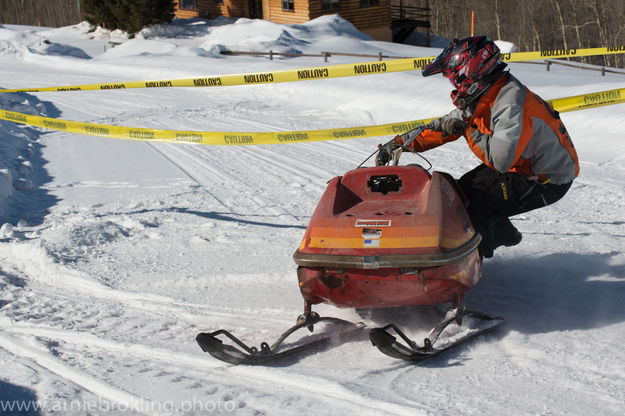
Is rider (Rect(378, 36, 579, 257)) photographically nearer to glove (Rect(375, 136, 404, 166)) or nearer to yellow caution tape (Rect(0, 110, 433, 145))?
glove (Rect(375, 136, 404, 166))

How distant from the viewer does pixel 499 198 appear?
3803 mm

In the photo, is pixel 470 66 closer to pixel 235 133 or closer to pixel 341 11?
pixel 235 133

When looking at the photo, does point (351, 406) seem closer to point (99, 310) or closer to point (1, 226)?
point (99, 310)

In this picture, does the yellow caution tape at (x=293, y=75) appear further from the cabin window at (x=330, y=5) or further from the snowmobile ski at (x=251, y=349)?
the cabin window at (x=330, y=5)

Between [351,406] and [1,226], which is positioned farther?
[1,226]

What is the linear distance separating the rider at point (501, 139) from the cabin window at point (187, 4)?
35.0 m

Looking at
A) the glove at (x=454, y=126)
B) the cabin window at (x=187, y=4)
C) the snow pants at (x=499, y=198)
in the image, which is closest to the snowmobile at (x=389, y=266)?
the snow pants at (x=499, y=198)

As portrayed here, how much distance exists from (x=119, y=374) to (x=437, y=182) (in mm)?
2075

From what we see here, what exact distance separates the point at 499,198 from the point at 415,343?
1152 mm

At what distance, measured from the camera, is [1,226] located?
573 centimetres

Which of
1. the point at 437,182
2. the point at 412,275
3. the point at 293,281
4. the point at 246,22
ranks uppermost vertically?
the point at 246,22

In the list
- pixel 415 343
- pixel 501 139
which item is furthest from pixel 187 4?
pixel 415 343

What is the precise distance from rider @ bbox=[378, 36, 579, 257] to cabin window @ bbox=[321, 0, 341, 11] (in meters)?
27.9

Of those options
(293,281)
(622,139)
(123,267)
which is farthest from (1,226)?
(622,139)
